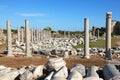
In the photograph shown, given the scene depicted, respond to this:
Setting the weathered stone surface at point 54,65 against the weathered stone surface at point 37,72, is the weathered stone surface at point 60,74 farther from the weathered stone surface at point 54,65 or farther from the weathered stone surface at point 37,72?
the weathered stone surface at point 37,72

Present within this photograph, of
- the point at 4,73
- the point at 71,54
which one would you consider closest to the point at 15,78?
the point at 4,73

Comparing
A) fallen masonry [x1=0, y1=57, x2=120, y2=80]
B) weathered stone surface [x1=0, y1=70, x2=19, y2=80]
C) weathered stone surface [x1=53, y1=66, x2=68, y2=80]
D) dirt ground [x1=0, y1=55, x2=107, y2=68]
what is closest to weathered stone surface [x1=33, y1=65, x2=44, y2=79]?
fallen masonry [x1=0, y1=57, x2=120, y2=80]

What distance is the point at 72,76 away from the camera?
10.8 metres

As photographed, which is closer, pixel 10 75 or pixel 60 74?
pixel 60 74

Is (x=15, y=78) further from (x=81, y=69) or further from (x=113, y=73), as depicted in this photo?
(x=113, y=73)

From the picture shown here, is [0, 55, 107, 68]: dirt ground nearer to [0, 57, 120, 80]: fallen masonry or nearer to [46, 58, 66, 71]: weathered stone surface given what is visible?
[46, 58, 66, 71]: weathered stone surface

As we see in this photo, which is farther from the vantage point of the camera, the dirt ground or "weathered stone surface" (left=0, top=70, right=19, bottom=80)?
the dirt ground

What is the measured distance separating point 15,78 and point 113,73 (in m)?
4.82

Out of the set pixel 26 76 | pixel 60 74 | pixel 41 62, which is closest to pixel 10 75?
pixel 26 76

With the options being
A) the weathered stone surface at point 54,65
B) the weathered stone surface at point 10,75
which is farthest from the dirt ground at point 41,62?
the weathered stone surface at point 10,75

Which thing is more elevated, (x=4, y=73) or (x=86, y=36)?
(x=86, y=36)

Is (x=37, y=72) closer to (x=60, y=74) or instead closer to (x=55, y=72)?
(x=55, y=72)

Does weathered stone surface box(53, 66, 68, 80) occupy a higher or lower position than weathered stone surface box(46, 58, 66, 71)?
lower

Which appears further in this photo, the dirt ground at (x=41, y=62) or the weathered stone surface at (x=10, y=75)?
the dirt ground at (x=41, y=62)
